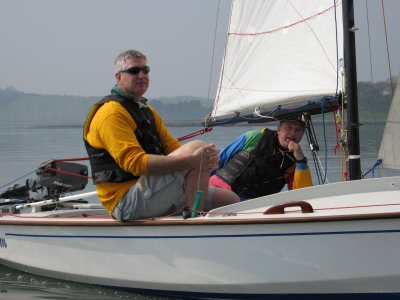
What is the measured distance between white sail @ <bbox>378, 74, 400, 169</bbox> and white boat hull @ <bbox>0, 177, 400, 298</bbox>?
0.15 m

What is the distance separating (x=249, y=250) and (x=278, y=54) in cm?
213

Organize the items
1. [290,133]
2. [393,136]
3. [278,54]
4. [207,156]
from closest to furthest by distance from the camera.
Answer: [207,156] < [393,136] < [290,133] < [278,54]

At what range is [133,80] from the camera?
14.8 feet

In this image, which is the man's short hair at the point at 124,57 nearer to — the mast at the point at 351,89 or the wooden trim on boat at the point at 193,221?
the wooden trim on boat at the point at 193,221

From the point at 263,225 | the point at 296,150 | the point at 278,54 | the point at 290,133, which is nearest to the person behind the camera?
the point at 263,225

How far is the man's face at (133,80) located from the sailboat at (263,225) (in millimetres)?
881

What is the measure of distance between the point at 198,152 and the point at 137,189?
1.55 feet

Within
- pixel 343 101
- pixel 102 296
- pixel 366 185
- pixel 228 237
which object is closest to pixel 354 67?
pixel 343 101

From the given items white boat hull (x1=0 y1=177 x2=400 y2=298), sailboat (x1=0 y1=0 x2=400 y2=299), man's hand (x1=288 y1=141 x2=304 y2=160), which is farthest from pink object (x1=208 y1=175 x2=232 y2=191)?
white boat hull (x1=0 y1=177 x2=400 y2=298)

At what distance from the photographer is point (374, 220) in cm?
384

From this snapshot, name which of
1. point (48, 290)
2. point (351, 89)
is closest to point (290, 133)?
point (351, 89)

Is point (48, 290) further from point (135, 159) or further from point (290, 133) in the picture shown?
point (290, 133)

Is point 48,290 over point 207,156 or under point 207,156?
under

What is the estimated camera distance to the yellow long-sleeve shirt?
14.0 feet
